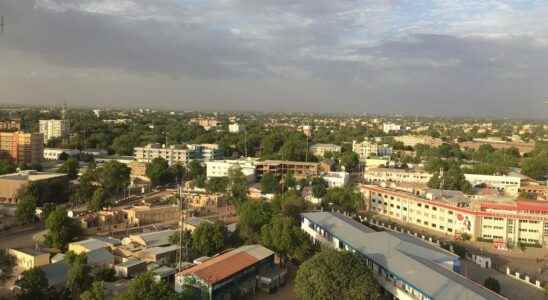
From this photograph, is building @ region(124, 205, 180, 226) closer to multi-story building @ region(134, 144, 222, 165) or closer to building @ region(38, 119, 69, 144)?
multi-story building @ region(134, 144, 222, 165)

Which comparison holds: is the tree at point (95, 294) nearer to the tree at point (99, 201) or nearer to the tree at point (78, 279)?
the tree at point (78, 279)

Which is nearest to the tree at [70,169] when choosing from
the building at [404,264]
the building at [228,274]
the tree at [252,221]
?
the tree at [252,221]

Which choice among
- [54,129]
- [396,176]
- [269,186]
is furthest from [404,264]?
[54,129]

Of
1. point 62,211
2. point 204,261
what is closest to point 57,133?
point 62,211

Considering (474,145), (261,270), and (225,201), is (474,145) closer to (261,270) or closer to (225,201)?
(225,201)

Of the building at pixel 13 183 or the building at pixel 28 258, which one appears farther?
the building at pixel 13 183

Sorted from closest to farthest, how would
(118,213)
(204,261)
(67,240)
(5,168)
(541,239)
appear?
(204,261) < (67,240) < (541,239) < (118,213) < (5,168)
